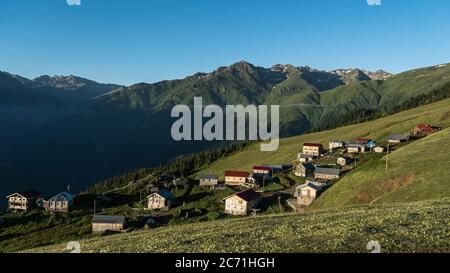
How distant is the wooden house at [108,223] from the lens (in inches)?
3853

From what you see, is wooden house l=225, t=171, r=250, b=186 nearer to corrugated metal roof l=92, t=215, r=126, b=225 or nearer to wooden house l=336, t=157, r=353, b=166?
wooden house l=336, t=157, r=353, b=166

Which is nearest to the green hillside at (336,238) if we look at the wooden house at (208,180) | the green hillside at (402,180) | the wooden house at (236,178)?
the green hillside at (402,180)

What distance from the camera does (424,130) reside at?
15175 centimetres

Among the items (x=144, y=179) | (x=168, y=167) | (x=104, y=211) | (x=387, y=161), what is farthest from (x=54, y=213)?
(x=387, y=161)

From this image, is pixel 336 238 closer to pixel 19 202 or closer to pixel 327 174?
pixel 327 174

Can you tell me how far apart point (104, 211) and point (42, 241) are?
28.7 meters

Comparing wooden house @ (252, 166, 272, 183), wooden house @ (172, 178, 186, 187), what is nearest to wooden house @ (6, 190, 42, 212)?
wooden house @ (172, 178, 186, 187)

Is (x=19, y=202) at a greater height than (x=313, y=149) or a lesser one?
lesser

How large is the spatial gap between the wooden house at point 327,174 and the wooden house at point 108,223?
53.1 metres

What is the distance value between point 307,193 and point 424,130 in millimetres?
70874

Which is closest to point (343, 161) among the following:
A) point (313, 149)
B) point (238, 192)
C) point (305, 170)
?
point (305, 170)

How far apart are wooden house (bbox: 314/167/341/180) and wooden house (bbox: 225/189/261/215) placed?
74.2 ft

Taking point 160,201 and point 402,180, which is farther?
A: point 160,201

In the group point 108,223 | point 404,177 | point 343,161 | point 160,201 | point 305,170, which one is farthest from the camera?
point 343,161
